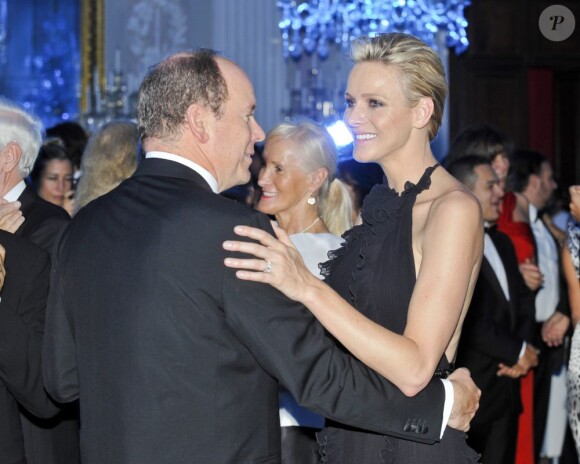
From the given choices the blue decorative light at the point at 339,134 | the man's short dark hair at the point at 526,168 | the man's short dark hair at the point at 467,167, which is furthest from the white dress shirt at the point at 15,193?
the man's short dark hair at the point at 526,168

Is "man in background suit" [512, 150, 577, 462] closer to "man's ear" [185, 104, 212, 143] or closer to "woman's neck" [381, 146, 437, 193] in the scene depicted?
"woman's neck" [381, 146, 437, 193]

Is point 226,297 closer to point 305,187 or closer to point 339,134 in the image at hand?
point 305,187

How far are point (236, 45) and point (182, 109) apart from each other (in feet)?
21.2

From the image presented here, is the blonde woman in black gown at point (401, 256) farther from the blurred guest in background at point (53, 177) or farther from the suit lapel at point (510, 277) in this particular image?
the blurred guest in background at point (53, 177)

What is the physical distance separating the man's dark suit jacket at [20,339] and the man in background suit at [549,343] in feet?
10.9

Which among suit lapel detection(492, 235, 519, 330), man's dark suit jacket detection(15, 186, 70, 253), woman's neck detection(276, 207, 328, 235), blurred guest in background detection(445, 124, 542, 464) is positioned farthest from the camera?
blurred guest in background detection(445, 124, 542, 464)

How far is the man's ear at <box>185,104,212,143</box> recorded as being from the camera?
2.15 meters

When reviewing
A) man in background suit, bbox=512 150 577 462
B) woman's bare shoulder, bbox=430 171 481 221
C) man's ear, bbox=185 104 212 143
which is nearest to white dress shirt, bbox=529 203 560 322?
man in background suit, bbox=512 150 577 462

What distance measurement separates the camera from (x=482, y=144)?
5.28m

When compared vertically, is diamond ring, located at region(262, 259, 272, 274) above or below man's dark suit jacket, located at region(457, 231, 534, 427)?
above

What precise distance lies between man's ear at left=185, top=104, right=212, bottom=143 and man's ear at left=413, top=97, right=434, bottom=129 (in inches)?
26.7

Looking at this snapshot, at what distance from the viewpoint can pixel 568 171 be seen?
10.1 m

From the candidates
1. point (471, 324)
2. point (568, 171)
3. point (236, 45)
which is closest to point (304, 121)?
point (471, 324)

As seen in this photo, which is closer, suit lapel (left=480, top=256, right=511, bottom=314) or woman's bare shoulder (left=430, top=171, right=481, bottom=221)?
woman's bare shoulder (left=430, top=171, right=481, bottom=221)
